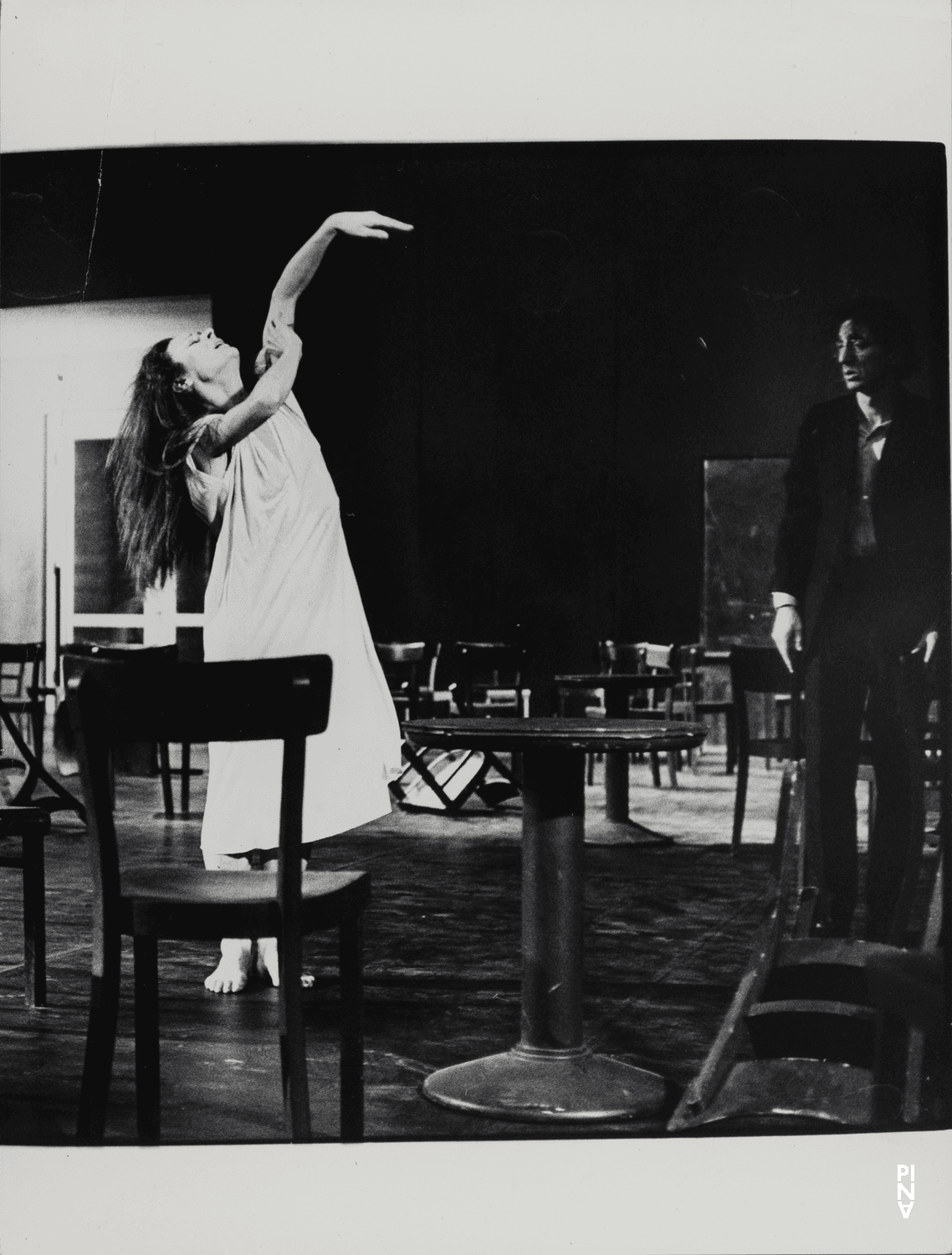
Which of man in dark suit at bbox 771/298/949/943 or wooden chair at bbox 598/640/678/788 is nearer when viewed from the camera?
man in dark suit at bbox 771/298/949/943

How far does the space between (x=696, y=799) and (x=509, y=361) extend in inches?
113

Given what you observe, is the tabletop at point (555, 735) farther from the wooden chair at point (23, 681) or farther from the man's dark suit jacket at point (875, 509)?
the wooden chair at point (23, 681)

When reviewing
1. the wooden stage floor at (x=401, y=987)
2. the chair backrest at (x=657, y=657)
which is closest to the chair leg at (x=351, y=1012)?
the wooden stage floor at (x=401, y=987)

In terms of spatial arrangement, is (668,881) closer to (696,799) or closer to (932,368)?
(696,799)

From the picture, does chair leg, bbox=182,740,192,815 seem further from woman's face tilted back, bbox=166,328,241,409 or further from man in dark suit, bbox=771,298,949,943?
man in dark suit, bbox=771,298,949,943

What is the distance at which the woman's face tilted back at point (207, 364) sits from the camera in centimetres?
323

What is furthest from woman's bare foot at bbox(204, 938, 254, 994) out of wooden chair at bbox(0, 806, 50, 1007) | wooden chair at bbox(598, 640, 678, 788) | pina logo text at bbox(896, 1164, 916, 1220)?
pina logo text at bbox(896, 1164, 916, 1220)

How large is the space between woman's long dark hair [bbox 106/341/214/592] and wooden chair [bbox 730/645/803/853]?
145cm

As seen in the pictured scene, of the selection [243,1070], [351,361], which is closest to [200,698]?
[243,1070]

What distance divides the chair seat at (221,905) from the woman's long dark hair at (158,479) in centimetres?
105

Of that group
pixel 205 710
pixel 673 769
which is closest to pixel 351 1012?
pixel 205 710

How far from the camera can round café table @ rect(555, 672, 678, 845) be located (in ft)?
12.7

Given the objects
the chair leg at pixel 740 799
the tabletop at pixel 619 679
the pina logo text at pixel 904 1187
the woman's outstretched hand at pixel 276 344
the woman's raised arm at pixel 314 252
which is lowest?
the pina logo text at pixel 904 1187

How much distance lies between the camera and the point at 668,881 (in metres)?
4.93
